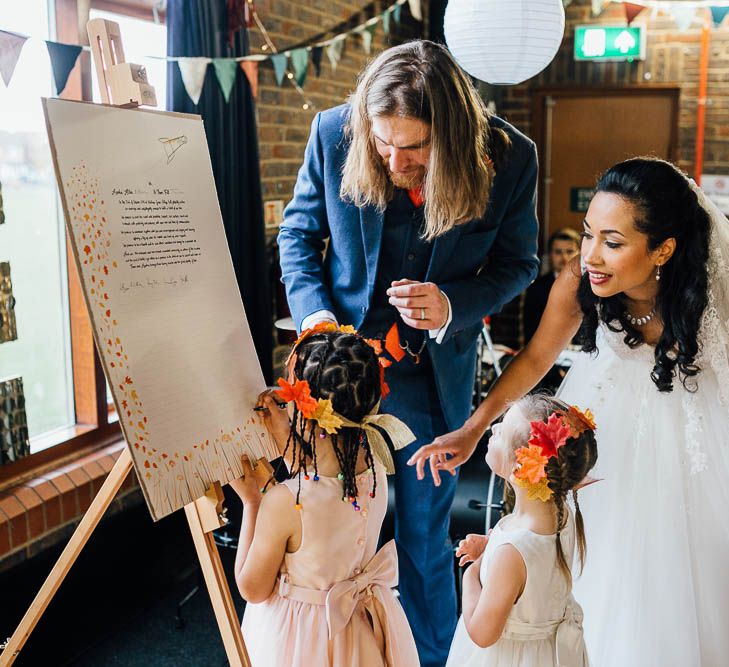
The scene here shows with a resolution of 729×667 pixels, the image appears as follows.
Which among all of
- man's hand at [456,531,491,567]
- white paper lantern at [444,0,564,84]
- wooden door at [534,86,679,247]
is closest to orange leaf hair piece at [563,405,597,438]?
man's hand at [456,531,491,567]

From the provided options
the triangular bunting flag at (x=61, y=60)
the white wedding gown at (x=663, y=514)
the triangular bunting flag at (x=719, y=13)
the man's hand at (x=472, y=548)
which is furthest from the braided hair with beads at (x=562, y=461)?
the triangular bunting flag at (x=719, y=13)

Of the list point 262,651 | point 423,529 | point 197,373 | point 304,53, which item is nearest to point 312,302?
point 197,373

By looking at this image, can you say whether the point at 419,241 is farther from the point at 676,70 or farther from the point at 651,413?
the point at 676,70

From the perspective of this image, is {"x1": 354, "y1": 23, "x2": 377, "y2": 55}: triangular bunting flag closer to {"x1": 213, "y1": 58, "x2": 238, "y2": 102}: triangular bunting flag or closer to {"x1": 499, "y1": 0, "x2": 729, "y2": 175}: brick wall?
{"x1": 213, "y1": 58, "x2": 238, "y2": 102}: triangular bunting flag

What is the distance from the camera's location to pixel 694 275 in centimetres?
187

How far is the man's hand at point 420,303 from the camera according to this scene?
1.80 m

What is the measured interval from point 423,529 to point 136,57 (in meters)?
2.02

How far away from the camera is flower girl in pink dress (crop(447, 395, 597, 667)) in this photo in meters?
1.54

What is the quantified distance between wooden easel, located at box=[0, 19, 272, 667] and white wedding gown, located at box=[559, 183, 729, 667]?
0.88 m

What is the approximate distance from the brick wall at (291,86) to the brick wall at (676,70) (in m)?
1.84

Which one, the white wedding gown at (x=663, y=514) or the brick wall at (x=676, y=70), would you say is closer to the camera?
the white wedding gown at (x=663, y=514)

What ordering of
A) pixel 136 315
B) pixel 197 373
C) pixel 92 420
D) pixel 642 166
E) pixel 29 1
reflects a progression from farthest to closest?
pixel 92 420
pixel 29 1
pixel 642 166
pixel 197 373
pixel 136 315

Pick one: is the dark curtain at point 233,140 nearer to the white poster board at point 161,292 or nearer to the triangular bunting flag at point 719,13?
the white poster board at point 161,292

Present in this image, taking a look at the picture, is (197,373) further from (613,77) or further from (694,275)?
(613,77)
